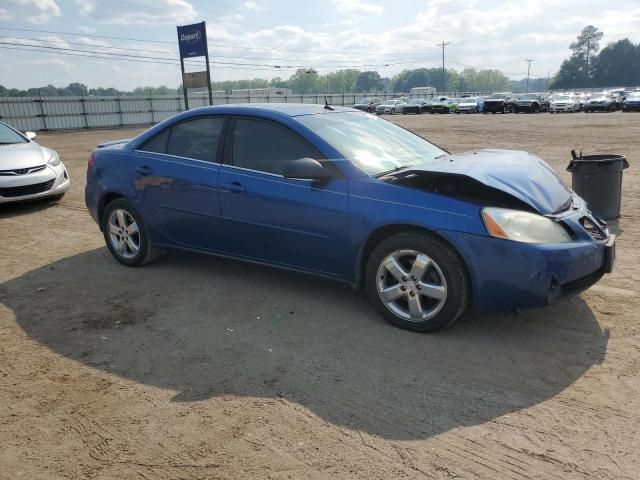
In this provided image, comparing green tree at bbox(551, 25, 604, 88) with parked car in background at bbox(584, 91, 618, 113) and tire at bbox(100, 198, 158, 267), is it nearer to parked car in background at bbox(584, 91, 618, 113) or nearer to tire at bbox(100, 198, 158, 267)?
parked car in background at bbox(584, 91, 618, 113)

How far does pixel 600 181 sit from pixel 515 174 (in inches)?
130

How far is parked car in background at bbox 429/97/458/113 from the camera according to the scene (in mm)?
48875

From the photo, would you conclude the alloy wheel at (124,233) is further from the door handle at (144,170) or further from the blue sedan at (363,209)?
the door handle at (144,170)

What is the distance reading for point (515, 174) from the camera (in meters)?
4.07

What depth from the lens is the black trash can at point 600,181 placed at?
6648 mm

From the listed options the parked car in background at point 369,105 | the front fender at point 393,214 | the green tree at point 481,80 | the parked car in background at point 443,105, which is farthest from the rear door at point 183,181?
the green tree at point 481,80

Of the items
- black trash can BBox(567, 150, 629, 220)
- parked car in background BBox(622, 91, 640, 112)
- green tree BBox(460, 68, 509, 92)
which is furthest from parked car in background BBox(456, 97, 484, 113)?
green tree BBox(460, 68, 509, 92)

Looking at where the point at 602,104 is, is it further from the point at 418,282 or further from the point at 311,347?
the point at 311,347

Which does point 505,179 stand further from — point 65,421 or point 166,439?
point 65,421

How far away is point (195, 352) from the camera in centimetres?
378

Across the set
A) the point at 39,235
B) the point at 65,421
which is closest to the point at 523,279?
the point at 65,421

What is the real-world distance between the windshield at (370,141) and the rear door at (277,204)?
22 centimetres

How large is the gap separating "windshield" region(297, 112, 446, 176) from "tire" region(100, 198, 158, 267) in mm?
2066

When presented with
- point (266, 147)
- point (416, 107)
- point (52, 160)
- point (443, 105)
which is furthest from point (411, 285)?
point (416, 107)
